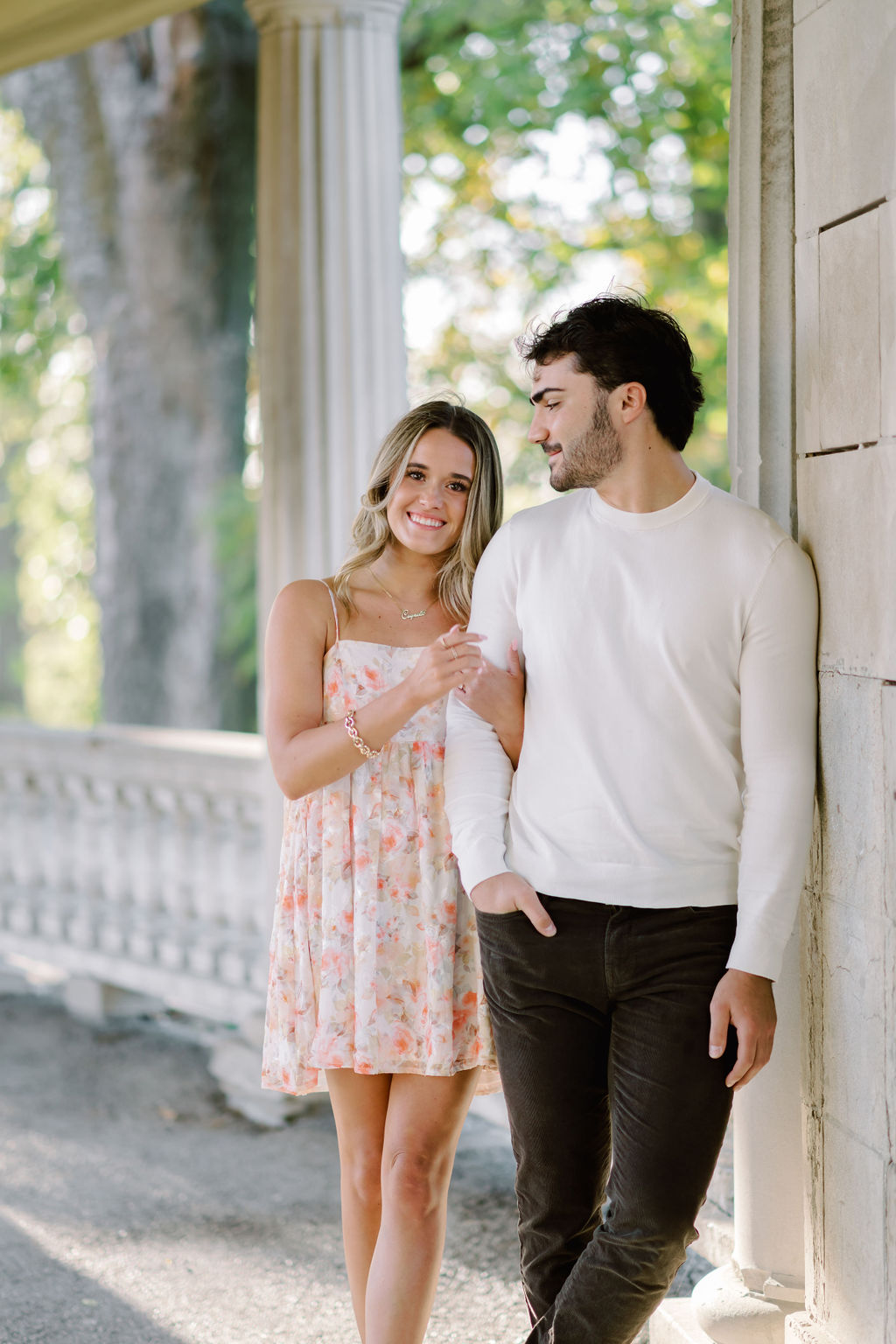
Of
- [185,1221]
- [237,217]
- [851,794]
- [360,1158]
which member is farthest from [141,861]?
[237,217]

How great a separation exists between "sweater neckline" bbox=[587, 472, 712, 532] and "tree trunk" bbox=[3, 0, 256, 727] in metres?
7.18

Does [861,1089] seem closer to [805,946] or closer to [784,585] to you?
[805,946]

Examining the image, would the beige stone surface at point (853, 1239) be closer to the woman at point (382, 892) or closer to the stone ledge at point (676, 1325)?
the stone ledge at point (676, 1325)

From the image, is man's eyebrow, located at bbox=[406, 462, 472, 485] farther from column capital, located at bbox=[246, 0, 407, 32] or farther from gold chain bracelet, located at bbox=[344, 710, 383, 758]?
column capital, located at bbox=[246, 0, 407, 32]

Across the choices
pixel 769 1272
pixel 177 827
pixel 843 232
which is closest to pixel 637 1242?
pixel 769 1272

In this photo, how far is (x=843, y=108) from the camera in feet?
6.50

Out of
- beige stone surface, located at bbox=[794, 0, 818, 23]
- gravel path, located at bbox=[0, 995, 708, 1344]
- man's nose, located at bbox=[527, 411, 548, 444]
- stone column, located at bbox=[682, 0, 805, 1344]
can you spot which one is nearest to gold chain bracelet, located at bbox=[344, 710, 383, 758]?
man's nose, located at bbox=[527, 411, 548, 444]

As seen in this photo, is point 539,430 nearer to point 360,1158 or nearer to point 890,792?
point 890,792

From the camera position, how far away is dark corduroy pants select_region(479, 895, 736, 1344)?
1.98m

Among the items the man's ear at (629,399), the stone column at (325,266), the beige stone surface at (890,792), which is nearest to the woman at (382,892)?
the man's ear at (629,399)

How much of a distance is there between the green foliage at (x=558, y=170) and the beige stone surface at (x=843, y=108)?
21.3ft

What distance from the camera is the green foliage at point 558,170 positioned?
8.57m

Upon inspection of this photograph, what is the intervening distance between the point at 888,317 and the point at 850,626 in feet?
1.52

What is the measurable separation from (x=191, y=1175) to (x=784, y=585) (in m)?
2.85
